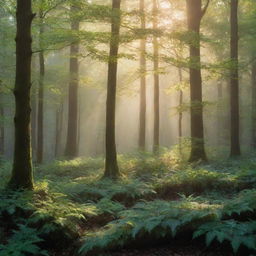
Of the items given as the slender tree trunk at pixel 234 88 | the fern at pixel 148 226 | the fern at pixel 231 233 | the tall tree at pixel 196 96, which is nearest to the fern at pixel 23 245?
the fern at pixel 148 226

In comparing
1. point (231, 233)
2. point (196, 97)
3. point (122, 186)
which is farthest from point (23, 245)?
point (196, 97)

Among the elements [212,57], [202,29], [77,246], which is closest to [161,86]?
[212,57]

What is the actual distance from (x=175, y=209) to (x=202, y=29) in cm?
1993

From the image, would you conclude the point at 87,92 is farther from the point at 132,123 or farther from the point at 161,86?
the point at 132,123

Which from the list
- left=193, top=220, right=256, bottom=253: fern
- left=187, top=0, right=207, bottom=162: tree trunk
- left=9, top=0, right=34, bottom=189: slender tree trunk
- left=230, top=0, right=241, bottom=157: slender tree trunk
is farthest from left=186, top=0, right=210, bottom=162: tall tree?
left=193, top=220, right=256, bottom=253: fern

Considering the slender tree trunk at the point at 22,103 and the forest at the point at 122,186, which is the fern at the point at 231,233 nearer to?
the forest at the point at 122,186

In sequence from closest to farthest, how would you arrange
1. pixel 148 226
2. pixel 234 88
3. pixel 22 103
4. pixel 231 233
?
pixel 231 233
pixel 148 226
pixel 22 103
pixel 234 88

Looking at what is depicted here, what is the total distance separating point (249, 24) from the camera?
63.4 ft

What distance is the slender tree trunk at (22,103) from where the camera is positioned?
7809 millimetres

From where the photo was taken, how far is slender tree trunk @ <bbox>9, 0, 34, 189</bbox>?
7809 mm

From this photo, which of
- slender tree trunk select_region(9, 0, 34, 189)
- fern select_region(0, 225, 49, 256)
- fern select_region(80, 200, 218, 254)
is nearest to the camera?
fern select_region(0, 225, 49, 256)

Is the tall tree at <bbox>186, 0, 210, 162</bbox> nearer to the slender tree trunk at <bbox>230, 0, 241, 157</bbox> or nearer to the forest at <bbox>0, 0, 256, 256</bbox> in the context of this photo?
the forest at <bbox>0, 0, 256, 256</bbox>

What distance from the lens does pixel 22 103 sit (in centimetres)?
781

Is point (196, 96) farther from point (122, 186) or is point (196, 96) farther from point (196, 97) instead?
point (122, 186)
